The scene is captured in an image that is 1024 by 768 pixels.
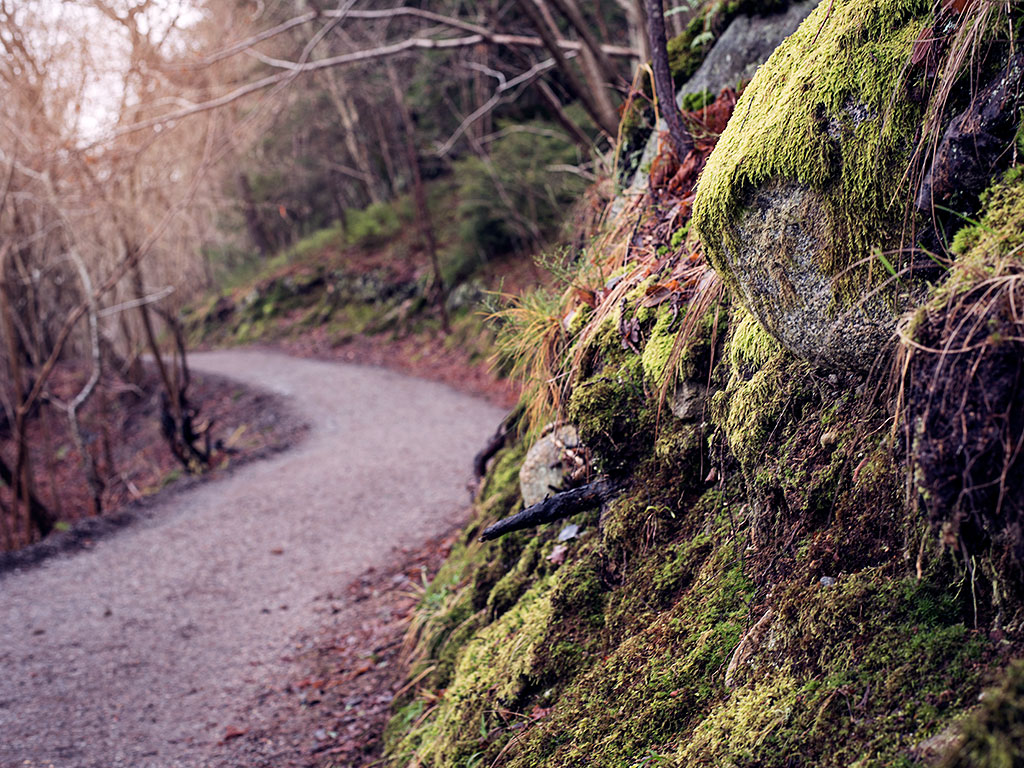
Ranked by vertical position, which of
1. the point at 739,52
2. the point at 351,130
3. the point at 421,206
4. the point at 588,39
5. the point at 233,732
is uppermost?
the point at 351,130

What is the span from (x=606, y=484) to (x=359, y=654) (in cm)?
319

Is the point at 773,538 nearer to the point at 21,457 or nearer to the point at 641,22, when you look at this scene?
the point at 641,22

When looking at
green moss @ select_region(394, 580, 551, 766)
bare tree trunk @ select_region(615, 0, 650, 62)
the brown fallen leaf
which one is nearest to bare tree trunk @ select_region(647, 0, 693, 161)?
green moss @ select_region(394, 580, 551, 766)

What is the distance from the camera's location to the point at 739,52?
13.1 feet

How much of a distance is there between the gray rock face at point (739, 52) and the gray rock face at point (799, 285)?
1.88 metres

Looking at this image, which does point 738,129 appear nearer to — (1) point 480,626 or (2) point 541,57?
(1) point 480,626

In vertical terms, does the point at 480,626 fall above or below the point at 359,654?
above

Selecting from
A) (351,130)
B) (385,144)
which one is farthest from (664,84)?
(351,130)

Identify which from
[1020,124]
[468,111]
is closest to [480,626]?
[1020,124]

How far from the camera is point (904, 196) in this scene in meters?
1.67

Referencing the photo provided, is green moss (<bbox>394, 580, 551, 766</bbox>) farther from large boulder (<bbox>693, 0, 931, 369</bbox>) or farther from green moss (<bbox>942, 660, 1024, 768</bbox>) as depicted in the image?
green moss (<bbox>942, 660, 1024, 768</bbox>)

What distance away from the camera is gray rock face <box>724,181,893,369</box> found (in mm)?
1729

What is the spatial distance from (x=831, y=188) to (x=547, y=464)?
186 cm

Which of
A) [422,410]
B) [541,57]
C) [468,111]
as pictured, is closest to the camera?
[422,410]
